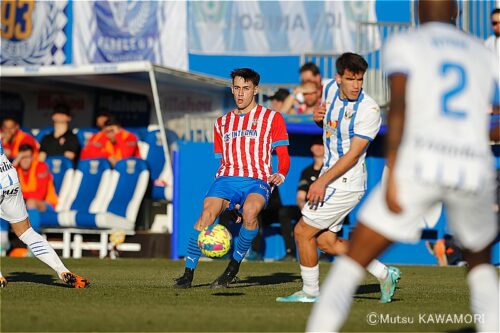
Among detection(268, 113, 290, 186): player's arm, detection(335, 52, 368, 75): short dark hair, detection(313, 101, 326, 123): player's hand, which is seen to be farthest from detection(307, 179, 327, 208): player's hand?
detection(268, 113, 290, 186): player's arm

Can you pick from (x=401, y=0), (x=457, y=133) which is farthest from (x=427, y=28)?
(x=401, y=0)

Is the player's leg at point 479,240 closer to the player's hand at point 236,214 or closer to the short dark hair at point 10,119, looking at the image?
the player's hand at point 236,214

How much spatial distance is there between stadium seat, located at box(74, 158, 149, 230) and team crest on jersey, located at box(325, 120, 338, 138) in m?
8.96

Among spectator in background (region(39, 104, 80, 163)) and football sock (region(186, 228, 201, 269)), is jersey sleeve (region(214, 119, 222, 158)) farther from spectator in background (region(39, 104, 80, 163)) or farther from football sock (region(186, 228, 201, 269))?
spectator in background (region(39, 104, 80, 163))

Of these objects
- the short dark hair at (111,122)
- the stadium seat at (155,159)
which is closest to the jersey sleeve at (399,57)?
the stadium seat at (155,159)

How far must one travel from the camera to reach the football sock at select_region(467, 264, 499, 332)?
232 inches

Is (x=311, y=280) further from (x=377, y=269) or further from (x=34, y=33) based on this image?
(x=34, y=33)

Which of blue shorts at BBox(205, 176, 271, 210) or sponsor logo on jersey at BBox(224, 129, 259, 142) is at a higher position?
sponsor logo on jersey at BBox(224, 129, 259, 142)

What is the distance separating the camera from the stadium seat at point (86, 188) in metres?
18.6

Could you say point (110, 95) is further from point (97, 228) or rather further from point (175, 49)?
point (97, 228)

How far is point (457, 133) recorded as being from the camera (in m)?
5.66

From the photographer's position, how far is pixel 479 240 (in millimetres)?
5922

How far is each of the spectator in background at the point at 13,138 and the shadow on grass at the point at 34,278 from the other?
265 inches

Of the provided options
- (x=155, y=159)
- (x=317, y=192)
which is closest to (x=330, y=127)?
(x=317, y=192)
